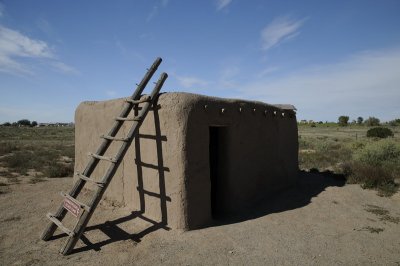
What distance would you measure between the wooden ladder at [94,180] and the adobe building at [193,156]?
1.20 ft

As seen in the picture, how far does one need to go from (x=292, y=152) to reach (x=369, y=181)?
238 centimetres

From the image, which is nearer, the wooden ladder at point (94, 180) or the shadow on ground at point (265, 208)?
the wooden ladder at point (94, 180)

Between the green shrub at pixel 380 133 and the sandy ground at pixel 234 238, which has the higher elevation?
the green shrub at pixel 380 133

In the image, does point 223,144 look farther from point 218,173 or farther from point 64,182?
point 64,182

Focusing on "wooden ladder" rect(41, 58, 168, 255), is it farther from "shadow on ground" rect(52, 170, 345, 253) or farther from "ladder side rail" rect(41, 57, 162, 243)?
"shadow on ground" rect(52, 170, 345, 253)

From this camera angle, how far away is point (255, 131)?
7.29 m

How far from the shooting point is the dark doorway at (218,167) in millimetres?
6562

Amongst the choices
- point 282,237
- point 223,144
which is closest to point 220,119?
point 223,144

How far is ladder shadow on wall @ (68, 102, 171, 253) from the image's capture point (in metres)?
5.24

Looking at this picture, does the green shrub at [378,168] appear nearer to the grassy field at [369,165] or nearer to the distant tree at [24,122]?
the grassy field at [369,165]

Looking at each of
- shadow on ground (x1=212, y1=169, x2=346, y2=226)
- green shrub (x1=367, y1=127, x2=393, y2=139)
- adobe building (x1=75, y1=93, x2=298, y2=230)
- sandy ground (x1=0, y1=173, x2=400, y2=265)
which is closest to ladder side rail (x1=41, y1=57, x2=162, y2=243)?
sandy ground (x1=0, y1=173, x2=400, y2=265)

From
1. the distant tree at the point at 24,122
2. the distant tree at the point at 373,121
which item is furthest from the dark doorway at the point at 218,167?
the distant tree at the point at 24,122

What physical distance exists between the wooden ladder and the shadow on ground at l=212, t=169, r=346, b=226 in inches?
86.3

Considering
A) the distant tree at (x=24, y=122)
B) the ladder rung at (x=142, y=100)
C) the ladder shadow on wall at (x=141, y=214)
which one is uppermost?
the distant tree at (x=24, y=122)
